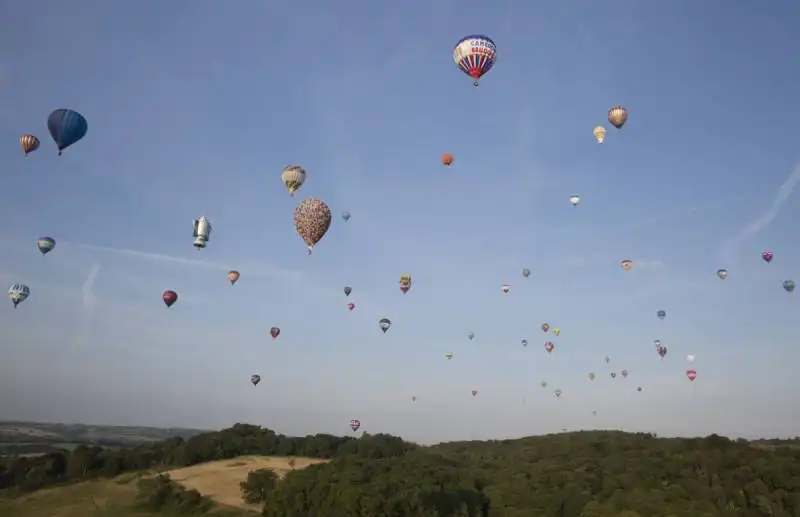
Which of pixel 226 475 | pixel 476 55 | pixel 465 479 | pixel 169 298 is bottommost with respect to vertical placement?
pixel 226 475

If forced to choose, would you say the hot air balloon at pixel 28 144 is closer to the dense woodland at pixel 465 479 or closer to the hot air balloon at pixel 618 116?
the dense woodland at pixel 465 479

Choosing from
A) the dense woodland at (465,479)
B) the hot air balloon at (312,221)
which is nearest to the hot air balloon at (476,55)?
the hot air balloon at (312,221)

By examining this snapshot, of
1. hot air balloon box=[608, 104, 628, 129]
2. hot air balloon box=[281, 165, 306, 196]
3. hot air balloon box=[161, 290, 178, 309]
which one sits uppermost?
hot air balloon box=[608, 104, 628, 129]

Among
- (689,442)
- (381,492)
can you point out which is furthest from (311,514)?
(689,442)

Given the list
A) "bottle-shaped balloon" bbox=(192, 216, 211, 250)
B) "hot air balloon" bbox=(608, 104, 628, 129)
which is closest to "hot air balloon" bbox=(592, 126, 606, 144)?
"hot air balloon" bbox=(608, 104, 628, 129)

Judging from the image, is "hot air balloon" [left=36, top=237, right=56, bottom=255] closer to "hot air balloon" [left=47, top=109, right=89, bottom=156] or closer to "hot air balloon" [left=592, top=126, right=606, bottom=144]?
"hot air balloon" [left=47, top=109, right=89, bottom=156]

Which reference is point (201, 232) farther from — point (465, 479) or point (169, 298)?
point (465, 479)

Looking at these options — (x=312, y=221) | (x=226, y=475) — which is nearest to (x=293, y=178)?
(x=312, y=221)

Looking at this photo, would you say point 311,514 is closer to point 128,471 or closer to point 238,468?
point 238,468
